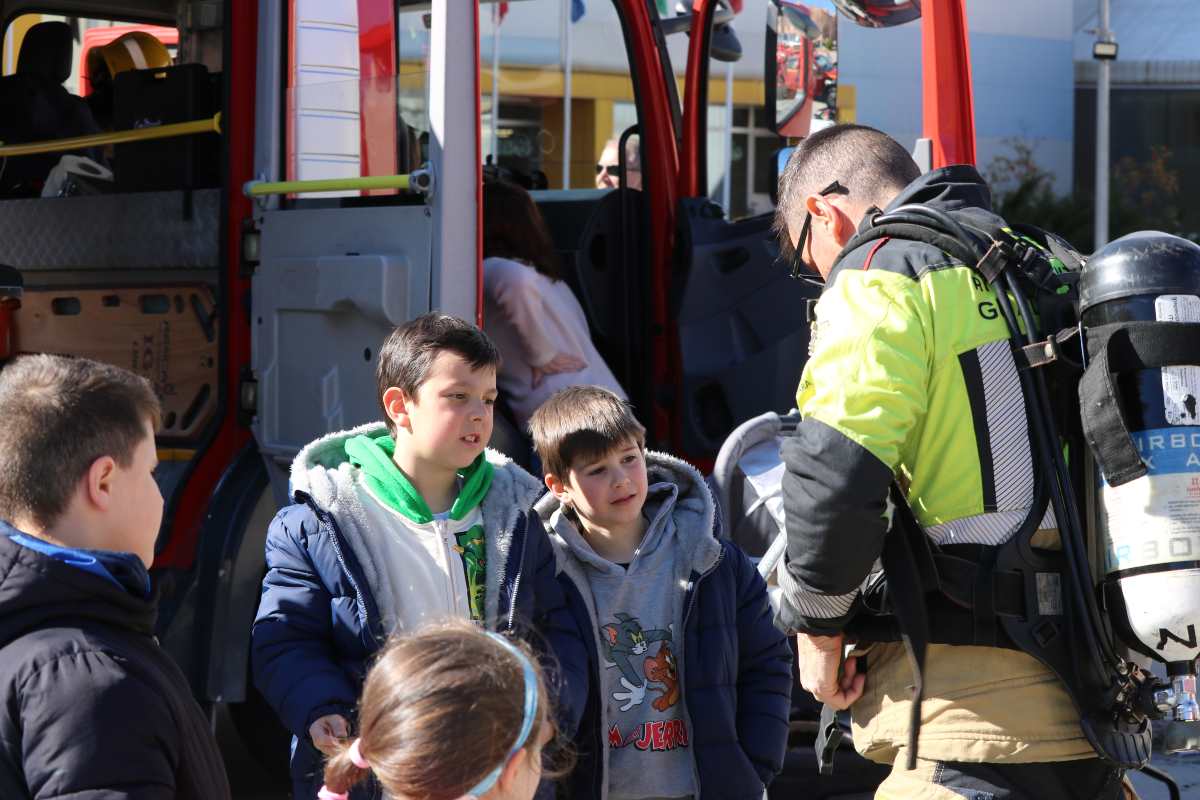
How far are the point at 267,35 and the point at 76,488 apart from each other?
2331 mm

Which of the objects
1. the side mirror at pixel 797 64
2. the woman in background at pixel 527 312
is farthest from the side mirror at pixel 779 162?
the woman in background at pixel 527 312

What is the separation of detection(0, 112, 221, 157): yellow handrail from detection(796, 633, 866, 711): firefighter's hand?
2.40m

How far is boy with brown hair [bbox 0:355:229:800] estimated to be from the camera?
6.03 feet

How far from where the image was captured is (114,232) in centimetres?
445

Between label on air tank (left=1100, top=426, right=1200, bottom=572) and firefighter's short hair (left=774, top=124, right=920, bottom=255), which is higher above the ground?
firefighter's short hair (left=774, top=124, right=920, bottom=255)

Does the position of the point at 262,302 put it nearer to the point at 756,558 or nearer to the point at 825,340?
the point at 756,558

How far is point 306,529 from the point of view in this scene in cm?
292

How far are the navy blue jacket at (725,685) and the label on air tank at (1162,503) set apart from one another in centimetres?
100

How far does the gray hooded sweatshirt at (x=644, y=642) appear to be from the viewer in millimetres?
3041

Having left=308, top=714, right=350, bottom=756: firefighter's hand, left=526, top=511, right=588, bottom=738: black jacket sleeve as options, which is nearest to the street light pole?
left=526, top=511, right=588, bottom=738: black jacket sleeve

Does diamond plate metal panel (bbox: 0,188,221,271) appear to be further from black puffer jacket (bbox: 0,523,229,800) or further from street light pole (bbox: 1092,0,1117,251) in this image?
street light pole (bbox: 1092,0,1117,251)

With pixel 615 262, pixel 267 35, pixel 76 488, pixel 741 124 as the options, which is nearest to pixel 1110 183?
pixel 741 124

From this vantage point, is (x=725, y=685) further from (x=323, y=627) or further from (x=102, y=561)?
(x=102, y=561)

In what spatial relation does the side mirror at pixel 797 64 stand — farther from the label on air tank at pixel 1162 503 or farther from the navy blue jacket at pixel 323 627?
the label on air tank at pixel 1162 503
